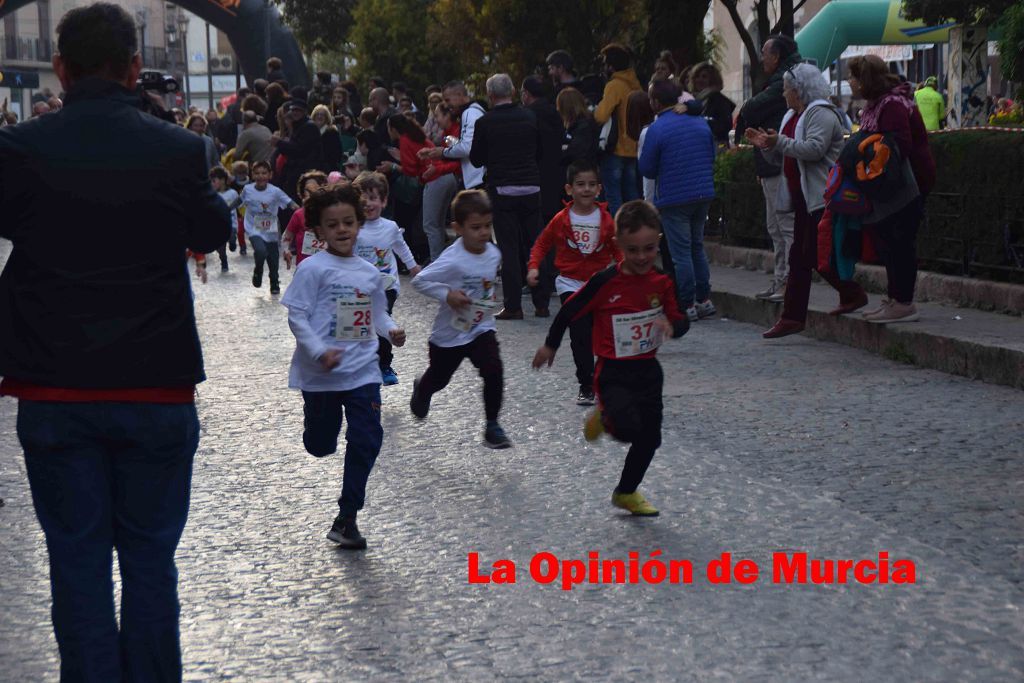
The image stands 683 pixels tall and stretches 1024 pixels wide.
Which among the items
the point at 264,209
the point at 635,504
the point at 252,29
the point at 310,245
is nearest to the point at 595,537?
the point at 635,504

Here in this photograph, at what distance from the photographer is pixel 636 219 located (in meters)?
6.42

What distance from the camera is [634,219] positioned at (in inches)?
253

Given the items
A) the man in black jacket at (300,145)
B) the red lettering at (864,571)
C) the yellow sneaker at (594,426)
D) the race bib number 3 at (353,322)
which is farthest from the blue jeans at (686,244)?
the red lettering at (864,571)

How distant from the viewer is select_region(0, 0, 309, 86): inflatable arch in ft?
119

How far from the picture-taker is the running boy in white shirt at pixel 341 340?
19.6 ft

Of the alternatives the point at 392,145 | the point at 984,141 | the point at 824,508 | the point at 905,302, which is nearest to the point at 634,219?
the point at 824,508

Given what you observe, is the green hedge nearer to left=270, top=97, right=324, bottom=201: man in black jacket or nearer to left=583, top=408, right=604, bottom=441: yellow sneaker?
left=583, top=408, right=604, bottom=441: yellow sneaker

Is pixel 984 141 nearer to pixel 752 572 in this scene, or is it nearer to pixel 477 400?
pixel 477 400

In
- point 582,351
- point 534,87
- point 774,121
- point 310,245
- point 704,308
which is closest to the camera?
point 582,351

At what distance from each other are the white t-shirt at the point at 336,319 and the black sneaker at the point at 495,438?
56.0 inches

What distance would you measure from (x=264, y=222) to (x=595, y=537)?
10709mm

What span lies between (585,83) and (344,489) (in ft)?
33.8

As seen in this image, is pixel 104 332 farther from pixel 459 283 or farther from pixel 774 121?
pixel 774 121

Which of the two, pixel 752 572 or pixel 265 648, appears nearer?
pixel 265 648
